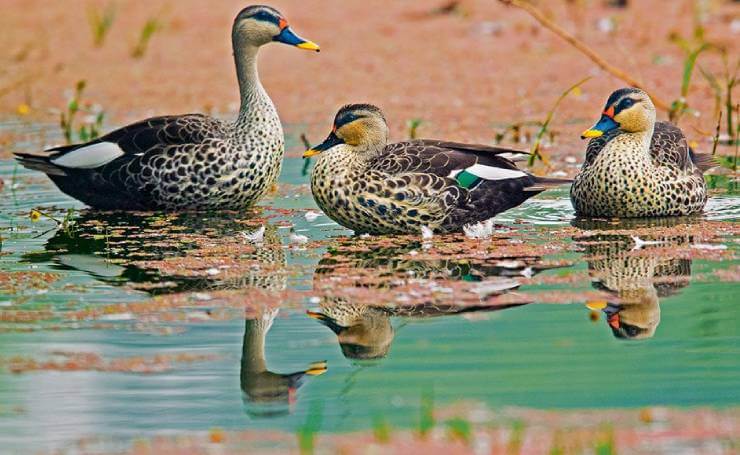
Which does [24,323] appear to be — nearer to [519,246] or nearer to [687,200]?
[519,246]

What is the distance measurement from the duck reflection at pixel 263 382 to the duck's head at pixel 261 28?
4.05 metres

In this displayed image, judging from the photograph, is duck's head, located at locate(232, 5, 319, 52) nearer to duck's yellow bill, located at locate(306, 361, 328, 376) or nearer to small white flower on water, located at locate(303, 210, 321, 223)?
small white flower on water, located at locate(303, 210, 321, 223)

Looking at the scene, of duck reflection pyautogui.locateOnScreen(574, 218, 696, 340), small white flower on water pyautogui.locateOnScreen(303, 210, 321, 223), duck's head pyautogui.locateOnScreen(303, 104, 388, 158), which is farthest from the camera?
→ small white flower on water pyautogui.locateOnScreen(303, 210, 321, 223)

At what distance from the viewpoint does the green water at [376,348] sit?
5.32 metres

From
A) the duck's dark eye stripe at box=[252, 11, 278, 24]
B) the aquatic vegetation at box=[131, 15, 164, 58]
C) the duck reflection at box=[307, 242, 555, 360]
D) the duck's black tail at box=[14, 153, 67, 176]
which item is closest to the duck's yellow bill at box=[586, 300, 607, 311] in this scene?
the duck reflection at box=[307, 242, 555, 360]

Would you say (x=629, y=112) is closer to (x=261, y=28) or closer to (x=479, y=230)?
(x=479, y=230)

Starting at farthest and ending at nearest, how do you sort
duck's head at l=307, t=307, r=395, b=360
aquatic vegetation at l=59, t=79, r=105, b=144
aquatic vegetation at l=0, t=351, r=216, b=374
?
aquatic vegetation at l=59, t=79, r=105, b=144
duck's head at l=307, t=307, r=395, b=360
aquatic vegetation at l=0, t=351, r=216, b=374

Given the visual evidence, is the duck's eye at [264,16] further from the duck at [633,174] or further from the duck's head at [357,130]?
the duck at [633,174]

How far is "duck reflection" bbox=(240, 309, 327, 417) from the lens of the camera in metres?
5.42

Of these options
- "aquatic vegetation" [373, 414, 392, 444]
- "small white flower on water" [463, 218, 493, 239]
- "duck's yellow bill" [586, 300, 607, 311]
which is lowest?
"small white flower on water" [463, 218, 493, 239]

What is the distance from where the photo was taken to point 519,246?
26.7ft

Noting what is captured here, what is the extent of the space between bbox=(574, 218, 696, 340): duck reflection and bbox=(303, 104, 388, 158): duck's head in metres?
1.34

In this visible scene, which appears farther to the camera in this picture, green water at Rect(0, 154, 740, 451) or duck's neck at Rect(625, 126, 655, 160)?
duck's neck at Rect(625, 126, 655, 160)

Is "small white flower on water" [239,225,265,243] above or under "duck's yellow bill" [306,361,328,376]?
under
